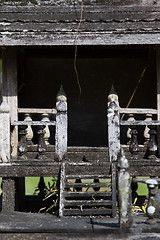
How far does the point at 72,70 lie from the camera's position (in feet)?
38.5

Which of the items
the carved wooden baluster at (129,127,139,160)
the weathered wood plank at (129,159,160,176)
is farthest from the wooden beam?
the weathered wood plank at (129,159,160,176)

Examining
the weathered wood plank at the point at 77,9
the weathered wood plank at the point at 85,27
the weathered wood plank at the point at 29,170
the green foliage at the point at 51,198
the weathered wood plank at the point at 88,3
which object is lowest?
the green foliage at the point at 51,198

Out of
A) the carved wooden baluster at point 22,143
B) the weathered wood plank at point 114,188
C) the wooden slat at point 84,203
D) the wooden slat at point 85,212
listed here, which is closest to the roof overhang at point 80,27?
the carved wooden baluster at point 22,143

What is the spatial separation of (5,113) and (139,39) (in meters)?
3.34

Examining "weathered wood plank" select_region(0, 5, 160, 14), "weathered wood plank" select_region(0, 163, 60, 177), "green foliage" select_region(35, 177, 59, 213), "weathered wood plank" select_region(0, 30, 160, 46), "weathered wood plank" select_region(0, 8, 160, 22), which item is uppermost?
"weathered wood plank" select_region(0, 5, 160, 14)

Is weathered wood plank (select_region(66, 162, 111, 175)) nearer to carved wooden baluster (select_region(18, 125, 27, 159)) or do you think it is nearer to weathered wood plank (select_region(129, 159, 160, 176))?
weathered wood plank (select_region(129, 159, 160, 176))

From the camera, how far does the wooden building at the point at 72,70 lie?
834 cm

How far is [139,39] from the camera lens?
8.66 meters

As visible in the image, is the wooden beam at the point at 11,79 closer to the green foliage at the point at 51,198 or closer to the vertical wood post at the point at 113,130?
the green foliage at the point at 51,198

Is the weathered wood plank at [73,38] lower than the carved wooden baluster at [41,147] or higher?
higher

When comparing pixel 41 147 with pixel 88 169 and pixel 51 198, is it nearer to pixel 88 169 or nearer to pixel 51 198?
pixel 88 169

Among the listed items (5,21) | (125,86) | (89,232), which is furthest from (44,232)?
(125,86)

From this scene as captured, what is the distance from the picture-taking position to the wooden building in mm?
8344

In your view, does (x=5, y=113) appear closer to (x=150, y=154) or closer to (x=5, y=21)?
(x=5, y=21)
